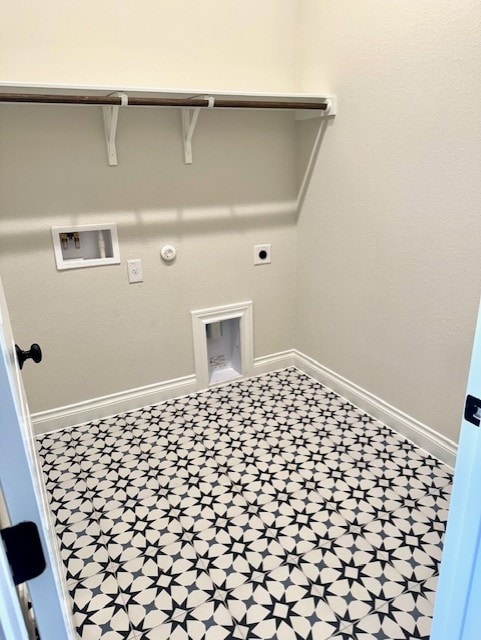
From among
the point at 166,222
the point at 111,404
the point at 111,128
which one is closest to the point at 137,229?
the point at 166,222

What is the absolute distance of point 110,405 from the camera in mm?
2639

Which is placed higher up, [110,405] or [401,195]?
[401,195]

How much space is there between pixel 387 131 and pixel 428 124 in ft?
0.76

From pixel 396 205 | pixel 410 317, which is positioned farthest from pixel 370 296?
pixel 396 205

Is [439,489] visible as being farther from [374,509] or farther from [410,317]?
[410,317]

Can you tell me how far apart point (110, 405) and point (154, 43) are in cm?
195

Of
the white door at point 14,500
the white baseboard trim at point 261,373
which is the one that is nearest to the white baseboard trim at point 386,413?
the white baseboard trim at point 261,373

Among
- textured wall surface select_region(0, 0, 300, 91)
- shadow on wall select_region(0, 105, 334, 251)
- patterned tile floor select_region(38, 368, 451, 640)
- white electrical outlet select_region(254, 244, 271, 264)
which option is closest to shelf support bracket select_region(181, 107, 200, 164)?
shadow on wall select_region(0, 105, 334, 251)

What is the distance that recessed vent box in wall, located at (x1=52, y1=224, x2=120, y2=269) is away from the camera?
7.58ft

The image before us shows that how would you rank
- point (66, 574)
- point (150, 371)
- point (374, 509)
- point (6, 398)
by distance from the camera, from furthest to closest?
point (150, 371) < point (374, 509) < point (66, 574) < point (6, 398)

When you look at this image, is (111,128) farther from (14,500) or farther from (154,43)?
(14,500)

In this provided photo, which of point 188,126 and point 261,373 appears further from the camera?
point 261,373

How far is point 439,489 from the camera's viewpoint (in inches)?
77.6

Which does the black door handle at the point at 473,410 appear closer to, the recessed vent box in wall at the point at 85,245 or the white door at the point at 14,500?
the white door at the point at 14,500
